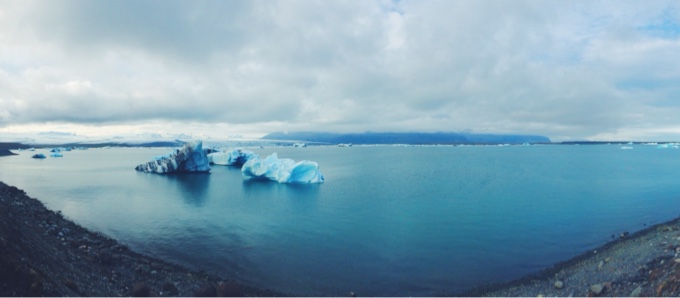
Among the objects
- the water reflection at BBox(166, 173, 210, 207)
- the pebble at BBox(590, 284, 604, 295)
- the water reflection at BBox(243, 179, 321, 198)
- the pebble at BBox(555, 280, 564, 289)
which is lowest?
the water reflection at BBox(166, 173, 210, 207)

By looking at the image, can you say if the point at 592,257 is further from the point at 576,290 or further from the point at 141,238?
the point at 141,238

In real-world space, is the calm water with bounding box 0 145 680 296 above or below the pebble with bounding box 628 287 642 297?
below

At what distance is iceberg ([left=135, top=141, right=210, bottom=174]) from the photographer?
4234 cm

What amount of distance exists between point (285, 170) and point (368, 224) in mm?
17838

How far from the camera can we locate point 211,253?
14.3 metres

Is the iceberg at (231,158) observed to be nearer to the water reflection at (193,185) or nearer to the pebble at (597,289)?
the water reflection at (193,185)

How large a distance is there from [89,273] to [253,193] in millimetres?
20454

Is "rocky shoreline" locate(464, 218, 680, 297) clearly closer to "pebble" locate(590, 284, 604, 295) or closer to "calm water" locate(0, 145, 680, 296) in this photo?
"pebble" locate(590, 284, 604, 295)

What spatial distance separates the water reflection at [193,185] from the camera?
27.5 meters

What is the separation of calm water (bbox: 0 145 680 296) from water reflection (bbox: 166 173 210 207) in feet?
0.90

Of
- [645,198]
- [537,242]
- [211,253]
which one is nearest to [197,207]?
[211,253]

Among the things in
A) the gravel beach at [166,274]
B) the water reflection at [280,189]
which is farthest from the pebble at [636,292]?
the water reflection at [280,189]

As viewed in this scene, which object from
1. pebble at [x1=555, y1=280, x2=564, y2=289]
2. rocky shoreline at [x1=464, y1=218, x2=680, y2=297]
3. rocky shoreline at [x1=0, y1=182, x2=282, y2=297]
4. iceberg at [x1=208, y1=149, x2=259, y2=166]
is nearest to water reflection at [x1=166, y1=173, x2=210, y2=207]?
iceberg at [x1=208, y1=149, x2=259, y2=166]

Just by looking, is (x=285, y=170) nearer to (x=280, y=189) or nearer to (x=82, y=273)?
(x=280, y=189)
